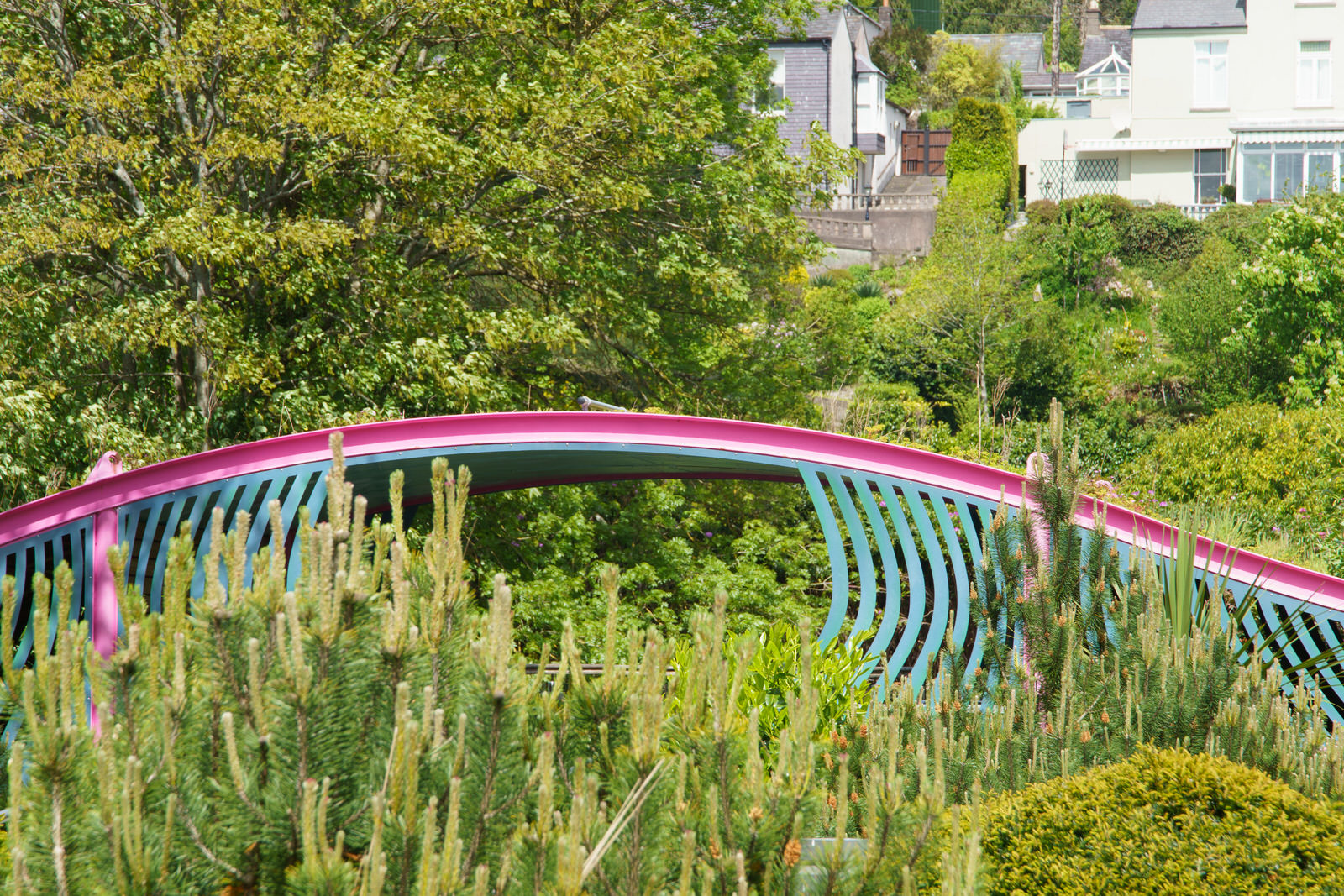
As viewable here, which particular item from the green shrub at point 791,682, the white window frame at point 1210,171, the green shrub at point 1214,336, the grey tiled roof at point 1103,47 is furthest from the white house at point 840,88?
the green shrub at point 791,682

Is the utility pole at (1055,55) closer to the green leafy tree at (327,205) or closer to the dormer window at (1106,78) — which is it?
the dormer window at (1106,78)

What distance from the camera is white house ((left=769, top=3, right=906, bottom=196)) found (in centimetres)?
3706

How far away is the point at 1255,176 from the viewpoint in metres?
31.6

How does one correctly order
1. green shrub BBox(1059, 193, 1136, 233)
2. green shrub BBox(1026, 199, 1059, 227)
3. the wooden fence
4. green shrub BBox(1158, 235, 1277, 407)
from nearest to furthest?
green shrub BBox(1158, 235, 1277, 407)
green shrub BBox(1059, 193, 1136, 233)
green shrub BBox(1026, 199, 1059, 227)
the wooden fence

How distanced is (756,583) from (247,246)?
590cm

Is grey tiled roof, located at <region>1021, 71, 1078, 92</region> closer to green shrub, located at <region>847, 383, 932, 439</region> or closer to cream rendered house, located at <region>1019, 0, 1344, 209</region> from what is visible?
cream rendered house, located at <region>1019, 0, 1344, 209</region>

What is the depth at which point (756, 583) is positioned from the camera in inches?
454

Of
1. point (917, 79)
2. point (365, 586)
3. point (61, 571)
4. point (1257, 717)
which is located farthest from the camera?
point (917, 79)

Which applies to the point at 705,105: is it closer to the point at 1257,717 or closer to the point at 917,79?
the point at 1257,717

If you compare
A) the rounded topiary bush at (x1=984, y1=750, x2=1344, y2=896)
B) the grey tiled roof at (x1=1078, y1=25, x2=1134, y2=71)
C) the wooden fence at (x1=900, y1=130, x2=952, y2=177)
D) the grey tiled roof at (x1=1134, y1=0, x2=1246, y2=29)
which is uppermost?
the grey tiled roof at (x1=1078, y1=25, x2=1134, y2=71)

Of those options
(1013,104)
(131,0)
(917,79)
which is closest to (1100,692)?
(131,0)

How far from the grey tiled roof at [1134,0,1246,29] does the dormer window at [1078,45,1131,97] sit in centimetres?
1416

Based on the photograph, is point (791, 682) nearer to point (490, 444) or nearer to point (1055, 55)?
point (490, 444)

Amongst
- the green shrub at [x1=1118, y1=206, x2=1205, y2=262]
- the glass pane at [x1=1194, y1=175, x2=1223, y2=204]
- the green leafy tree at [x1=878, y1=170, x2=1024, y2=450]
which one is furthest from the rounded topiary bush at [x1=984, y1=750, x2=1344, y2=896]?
the glass pane at [x1=1194, y1=175, x2=1223, y2=204]
